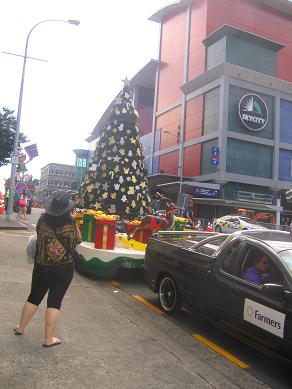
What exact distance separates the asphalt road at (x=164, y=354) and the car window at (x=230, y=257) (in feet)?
2.78

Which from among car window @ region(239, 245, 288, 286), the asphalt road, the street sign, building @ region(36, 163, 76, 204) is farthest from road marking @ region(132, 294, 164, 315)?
building @ region(36, 163, 76, 204)

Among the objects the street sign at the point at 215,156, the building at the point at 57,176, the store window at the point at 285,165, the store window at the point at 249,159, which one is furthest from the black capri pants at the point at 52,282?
the building at the point at 57,176

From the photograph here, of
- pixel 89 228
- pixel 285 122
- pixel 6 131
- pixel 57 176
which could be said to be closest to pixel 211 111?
pixel 285 122

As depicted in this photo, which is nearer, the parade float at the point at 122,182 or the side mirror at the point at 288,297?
the side mirror at the point at 288,297

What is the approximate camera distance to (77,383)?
3896 mm

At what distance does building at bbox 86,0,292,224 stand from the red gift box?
1091 inches

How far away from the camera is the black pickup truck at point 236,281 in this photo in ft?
14.9

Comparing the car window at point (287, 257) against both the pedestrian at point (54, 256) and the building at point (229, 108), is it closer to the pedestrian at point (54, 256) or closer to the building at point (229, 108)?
the pedestrian at point (54, 256)

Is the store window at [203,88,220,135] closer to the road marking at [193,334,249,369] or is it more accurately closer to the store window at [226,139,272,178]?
the store window at [226,139,272,178]

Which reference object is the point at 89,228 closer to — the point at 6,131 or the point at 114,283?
the point at 114,283

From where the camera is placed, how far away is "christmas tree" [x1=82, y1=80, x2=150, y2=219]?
12195 mm

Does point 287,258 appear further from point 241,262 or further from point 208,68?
point 208,68

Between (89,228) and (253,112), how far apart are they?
3421 cm

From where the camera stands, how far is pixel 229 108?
39.8m
